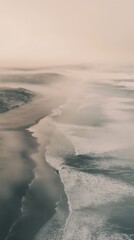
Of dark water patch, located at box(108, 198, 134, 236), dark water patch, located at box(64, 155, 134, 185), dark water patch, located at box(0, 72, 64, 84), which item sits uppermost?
dark water patch, located at box(108, 198, 134, 236)

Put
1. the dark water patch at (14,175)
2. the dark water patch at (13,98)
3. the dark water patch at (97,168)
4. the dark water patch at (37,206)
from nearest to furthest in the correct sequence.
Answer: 1. the dark water patch at (37,206)
2. the dark water patch at (14,175)
3. the dark water patch at (97,168)
4. the dark water patch at (13,98)

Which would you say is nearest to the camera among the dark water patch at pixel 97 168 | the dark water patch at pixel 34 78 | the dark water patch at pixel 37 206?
the dark water patch at pixel 37 206

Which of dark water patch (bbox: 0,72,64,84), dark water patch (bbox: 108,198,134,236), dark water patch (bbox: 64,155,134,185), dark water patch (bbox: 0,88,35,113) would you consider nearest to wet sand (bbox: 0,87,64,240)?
dark water patch (bbox: 64,155,134,185)

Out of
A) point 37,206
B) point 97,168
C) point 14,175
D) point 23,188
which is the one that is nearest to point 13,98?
point 97,168

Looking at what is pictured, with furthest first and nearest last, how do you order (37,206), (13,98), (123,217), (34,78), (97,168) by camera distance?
(34,78) → (13,98) → (97,168) → (37,206) → (123,217)

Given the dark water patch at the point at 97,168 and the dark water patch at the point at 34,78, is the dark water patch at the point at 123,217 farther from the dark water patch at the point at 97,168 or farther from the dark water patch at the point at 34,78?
the dark water patch at the point at 34,78

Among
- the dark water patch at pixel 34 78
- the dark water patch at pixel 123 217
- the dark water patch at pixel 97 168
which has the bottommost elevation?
the dark water patch at pixel 34 78

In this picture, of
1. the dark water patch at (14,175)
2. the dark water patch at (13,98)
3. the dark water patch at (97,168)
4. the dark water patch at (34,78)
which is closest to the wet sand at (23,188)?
the dark water patch at (14,175)

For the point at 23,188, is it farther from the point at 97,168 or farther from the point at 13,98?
the point at 13,98

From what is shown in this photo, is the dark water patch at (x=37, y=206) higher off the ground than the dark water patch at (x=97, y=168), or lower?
higher

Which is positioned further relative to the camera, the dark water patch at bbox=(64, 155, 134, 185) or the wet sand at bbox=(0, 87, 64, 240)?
the dark water patch at bbox=(64, 155, 134, 185)

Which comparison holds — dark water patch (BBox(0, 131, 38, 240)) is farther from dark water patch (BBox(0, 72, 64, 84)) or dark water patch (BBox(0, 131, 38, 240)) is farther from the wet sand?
dark water patch (BBox(0, 72, 64, 84))
